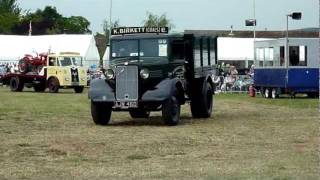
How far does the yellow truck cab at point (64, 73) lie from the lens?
136 feet

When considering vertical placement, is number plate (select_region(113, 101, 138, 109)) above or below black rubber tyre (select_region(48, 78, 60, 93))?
above

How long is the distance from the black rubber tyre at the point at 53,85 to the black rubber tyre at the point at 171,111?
77.7 ft

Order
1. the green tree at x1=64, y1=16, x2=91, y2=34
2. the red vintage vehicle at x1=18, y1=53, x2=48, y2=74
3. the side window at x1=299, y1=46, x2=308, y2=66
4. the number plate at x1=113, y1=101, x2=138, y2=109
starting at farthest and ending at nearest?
the green tree at x1=64, y1=16, x2=91, y2=34 → the red vintage vehicle at x1=18, y1=53, x2=48, y2=74 → the side window at x1=299, y1=46, x2=308, y2=66 → the number plate at x1=113, y1=101, x2=138, y2=109

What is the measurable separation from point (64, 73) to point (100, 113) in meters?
23.4

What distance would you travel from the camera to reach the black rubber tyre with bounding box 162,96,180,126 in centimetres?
1767

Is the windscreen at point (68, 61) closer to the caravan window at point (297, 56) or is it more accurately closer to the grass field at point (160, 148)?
the caravan window at point (297, 56)

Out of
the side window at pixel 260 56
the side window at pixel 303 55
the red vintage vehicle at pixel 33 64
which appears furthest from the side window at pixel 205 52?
the red vintage vehicle at pixel 33 64

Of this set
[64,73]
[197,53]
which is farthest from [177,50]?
[64,73]

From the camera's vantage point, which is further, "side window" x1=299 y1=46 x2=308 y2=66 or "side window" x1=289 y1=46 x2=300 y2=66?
"side window" x1=289 y1=46 x2=300 y2=66

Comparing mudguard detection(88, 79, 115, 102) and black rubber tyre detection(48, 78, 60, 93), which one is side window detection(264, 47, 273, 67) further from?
mudguard detection(88, 79, 115, 102)

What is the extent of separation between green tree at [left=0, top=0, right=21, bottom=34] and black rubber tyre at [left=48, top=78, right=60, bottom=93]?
2650 inches

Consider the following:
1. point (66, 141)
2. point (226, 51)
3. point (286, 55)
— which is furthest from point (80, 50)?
point (66, 141)

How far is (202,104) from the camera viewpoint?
2092 cm

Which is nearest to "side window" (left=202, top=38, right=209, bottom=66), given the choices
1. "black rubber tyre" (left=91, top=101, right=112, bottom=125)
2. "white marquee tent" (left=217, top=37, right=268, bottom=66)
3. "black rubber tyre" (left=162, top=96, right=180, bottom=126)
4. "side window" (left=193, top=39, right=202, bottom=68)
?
"side window" (left=193, top=39, right=202, bottom=68)
